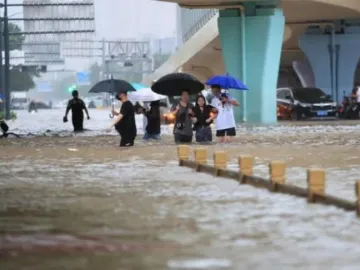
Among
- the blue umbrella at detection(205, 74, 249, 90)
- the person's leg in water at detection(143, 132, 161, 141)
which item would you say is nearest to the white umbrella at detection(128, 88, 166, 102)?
the person's leg in water at detection(143, 132, 161, 141)

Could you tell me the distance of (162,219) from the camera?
12.7m

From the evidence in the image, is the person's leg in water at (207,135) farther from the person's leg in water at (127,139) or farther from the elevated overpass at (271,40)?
the elevated overpass at (271,40)

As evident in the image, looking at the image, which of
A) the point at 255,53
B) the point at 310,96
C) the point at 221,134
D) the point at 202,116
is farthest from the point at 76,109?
the point at 310,96

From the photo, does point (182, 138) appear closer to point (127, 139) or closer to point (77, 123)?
point (127, 139)

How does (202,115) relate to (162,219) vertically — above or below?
above

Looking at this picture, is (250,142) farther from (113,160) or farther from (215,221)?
(215,221)

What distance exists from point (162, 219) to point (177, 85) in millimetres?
18544

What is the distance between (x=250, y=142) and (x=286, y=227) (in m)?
18.7

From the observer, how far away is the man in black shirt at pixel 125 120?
89.0 ft

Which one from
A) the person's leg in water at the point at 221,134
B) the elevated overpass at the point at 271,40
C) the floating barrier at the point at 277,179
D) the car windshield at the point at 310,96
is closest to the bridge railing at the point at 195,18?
the elevated overpass at the point at 271,40

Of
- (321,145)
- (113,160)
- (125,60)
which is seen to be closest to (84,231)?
(113,160)

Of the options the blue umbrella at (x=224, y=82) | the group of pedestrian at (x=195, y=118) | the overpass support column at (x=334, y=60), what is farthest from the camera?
the overpass support column at (x=334, y=60)

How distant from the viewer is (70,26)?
282 feet

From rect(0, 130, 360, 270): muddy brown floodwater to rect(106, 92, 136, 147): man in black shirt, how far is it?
411cm
